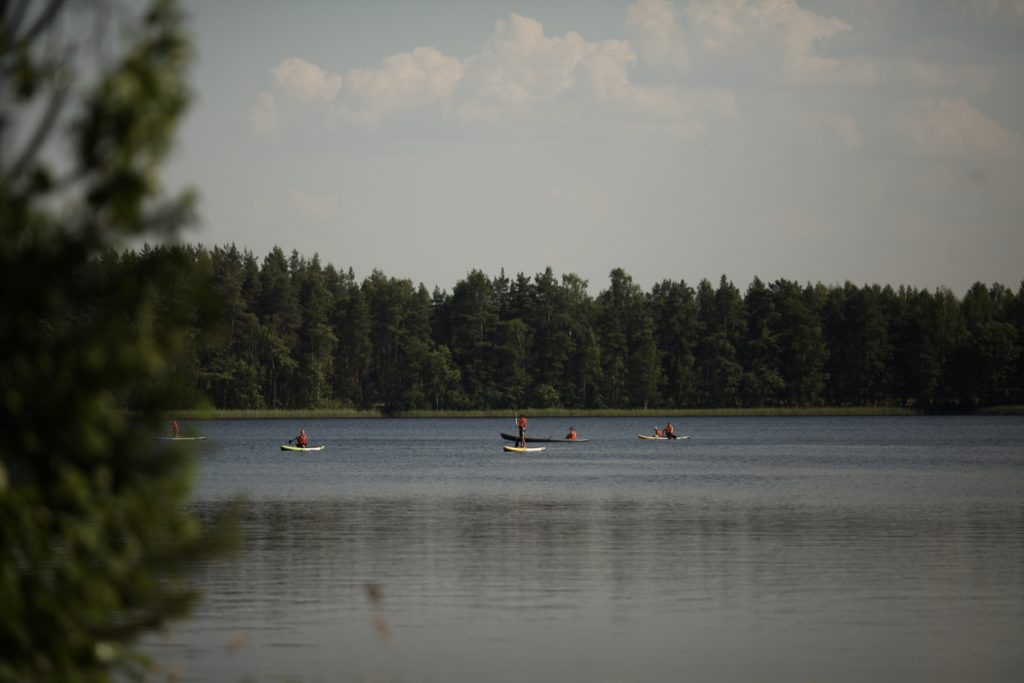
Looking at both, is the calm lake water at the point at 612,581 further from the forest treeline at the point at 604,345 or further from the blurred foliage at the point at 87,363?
the forest treeline at the point at 604,345

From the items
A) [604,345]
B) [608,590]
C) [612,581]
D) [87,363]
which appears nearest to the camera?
[87,363]

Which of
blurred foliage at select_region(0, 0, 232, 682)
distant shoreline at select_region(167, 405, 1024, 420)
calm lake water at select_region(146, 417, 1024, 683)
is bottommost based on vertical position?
calm lake water at select_region(146, 417, 1024, 683)

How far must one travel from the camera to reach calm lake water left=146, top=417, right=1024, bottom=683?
20641 mm

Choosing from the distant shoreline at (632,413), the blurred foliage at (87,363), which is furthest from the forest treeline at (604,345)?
the blurred foliage at (87,363)

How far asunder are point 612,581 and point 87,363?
76.4ft

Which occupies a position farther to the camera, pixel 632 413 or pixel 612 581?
pixel 632 413

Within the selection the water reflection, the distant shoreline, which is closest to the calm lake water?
the water reflection

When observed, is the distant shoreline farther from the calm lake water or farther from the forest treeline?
the calm lake water

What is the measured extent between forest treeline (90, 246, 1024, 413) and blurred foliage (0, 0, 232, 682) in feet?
521

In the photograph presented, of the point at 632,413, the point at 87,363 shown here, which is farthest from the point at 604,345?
the point at 87,363

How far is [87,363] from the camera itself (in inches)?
258

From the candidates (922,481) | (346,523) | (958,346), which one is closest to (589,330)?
(958,346)

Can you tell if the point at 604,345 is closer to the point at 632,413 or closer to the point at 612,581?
the point at 632,413

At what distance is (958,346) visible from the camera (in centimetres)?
17000
